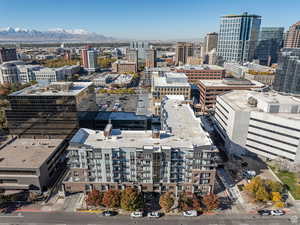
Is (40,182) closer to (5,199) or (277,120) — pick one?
(5,199)

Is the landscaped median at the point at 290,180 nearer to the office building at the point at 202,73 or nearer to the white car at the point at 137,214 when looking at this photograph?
the white car at the point at 137,214

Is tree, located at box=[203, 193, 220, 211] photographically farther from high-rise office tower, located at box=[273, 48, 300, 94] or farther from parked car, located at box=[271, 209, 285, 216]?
high-rise office tower, located at box=[273, 48, 300, 94]

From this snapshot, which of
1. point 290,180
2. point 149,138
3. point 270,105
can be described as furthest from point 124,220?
point 270,105

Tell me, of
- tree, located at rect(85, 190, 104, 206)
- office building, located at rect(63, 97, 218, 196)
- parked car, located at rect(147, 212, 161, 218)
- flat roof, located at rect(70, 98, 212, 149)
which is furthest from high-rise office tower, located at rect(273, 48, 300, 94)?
tree, located at rect(85, 190, 104, 206)

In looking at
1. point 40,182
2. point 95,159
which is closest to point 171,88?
point 95,159

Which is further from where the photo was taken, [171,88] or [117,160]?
[171,88]

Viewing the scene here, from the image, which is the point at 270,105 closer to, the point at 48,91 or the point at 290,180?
the point at 290,180
